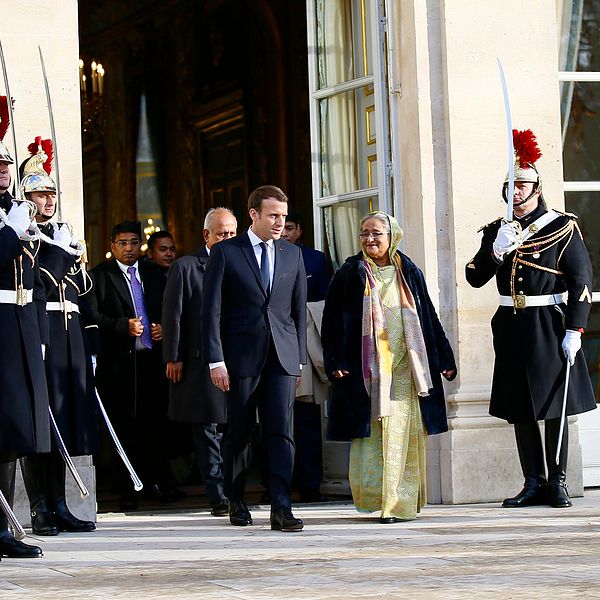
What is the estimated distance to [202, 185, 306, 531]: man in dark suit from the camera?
687cm

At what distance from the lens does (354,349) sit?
7.45m

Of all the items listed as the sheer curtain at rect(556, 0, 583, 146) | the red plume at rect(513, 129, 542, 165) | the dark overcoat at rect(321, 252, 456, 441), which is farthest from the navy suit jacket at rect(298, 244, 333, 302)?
the sheer curtain at rect(556, 0, 583, 146)

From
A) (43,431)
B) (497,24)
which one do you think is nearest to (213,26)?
(497,24)

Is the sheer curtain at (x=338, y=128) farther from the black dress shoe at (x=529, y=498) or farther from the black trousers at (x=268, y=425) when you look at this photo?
the black trousers at (x=268, y=425)

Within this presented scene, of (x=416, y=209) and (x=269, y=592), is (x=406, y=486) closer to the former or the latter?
(x=416, y=209)

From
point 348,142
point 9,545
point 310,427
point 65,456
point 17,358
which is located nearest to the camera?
point 9,545

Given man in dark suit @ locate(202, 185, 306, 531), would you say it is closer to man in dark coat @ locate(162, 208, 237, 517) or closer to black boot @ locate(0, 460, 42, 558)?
man in dark coat @ locate(162, 208, 237, 517)

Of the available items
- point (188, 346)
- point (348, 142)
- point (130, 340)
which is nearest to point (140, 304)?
point (130, 340)

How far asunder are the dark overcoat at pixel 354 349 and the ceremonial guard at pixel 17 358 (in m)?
1.76

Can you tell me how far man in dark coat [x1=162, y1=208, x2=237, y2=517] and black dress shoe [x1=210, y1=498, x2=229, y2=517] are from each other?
1 centimetres

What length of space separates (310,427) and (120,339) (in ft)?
4.08

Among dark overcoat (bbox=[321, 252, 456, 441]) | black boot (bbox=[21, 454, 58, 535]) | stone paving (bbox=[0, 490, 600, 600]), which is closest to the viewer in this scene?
stone paving (bbox=[0, 490, 600, 600])

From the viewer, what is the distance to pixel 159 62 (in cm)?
1609

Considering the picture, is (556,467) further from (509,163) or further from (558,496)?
(509,163)
